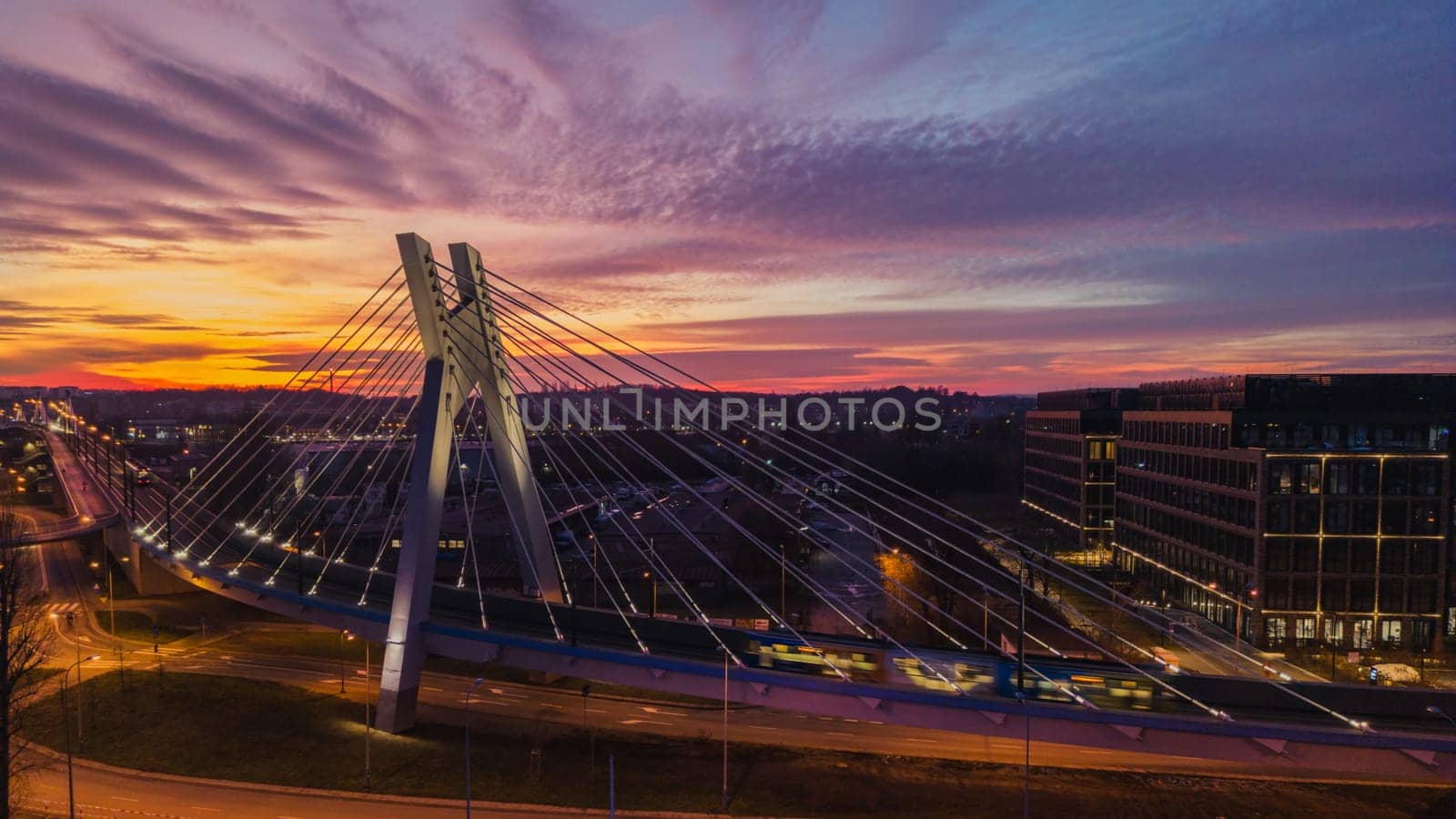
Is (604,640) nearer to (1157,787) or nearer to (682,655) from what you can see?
(682,655)

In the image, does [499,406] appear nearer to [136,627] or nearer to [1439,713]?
[1439,713]

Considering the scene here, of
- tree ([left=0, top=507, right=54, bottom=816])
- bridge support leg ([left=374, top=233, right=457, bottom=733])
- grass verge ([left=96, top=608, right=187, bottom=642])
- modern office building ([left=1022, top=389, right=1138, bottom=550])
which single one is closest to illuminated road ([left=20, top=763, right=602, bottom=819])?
tree ([left=0, top=507, right=54, bottom=816])

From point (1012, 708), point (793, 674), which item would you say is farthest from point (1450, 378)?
point (793, 674)

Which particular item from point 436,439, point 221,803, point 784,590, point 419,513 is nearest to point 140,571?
point 221,803

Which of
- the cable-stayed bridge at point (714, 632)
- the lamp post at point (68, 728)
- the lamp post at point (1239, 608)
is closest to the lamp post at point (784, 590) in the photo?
the cable-stayed bridge at point (714, 632)

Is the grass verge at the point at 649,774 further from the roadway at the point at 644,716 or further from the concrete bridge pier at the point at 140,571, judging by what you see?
the concrete bridge pier at the point at 140,571

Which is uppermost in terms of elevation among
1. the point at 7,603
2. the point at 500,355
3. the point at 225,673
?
the point at 500,355
